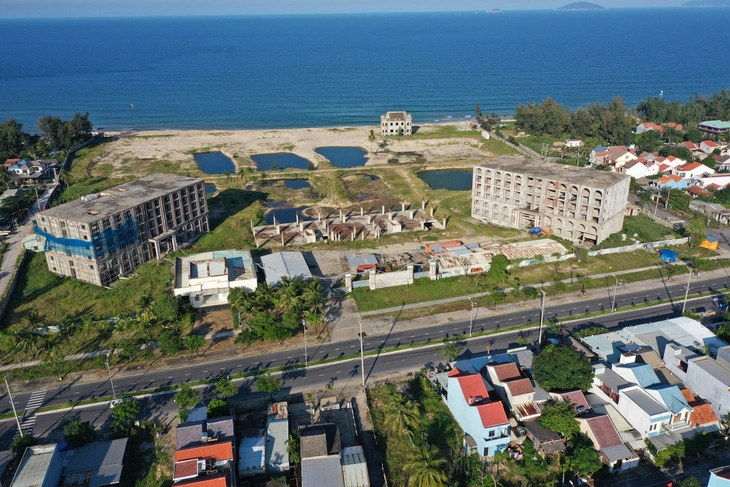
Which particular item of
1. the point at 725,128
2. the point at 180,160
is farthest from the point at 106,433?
the point at 725,128

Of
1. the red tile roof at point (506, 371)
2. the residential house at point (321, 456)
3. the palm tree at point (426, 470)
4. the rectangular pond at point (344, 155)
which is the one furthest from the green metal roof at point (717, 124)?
the residential house at point (321, 456)

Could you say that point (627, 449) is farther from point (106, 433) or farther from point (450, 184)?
point (450, 184)

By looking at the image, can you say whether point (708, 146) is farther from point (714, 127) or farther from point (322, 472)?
point (322, 472)

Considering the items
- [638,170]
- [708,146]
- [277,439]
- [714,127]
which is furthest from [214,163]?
[714,127]

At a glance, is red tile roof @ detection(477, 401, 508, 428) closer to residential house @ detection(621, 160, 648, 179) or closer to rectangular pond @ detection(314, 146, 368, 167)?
residential house @ detection(621, 160, 648, 179)

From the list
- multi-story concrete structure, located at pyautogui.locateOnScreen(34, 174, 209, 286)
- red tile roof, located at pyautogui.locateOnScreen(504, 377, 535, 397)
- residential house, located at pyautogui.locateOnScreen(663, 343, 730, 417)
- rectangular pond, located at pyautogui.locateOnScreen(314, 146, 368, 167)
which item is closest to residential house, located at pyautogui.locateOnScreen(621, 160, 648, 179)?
rectangular pond, located at pyautogui.locateOnScreen(314, 146, 368, 167)
